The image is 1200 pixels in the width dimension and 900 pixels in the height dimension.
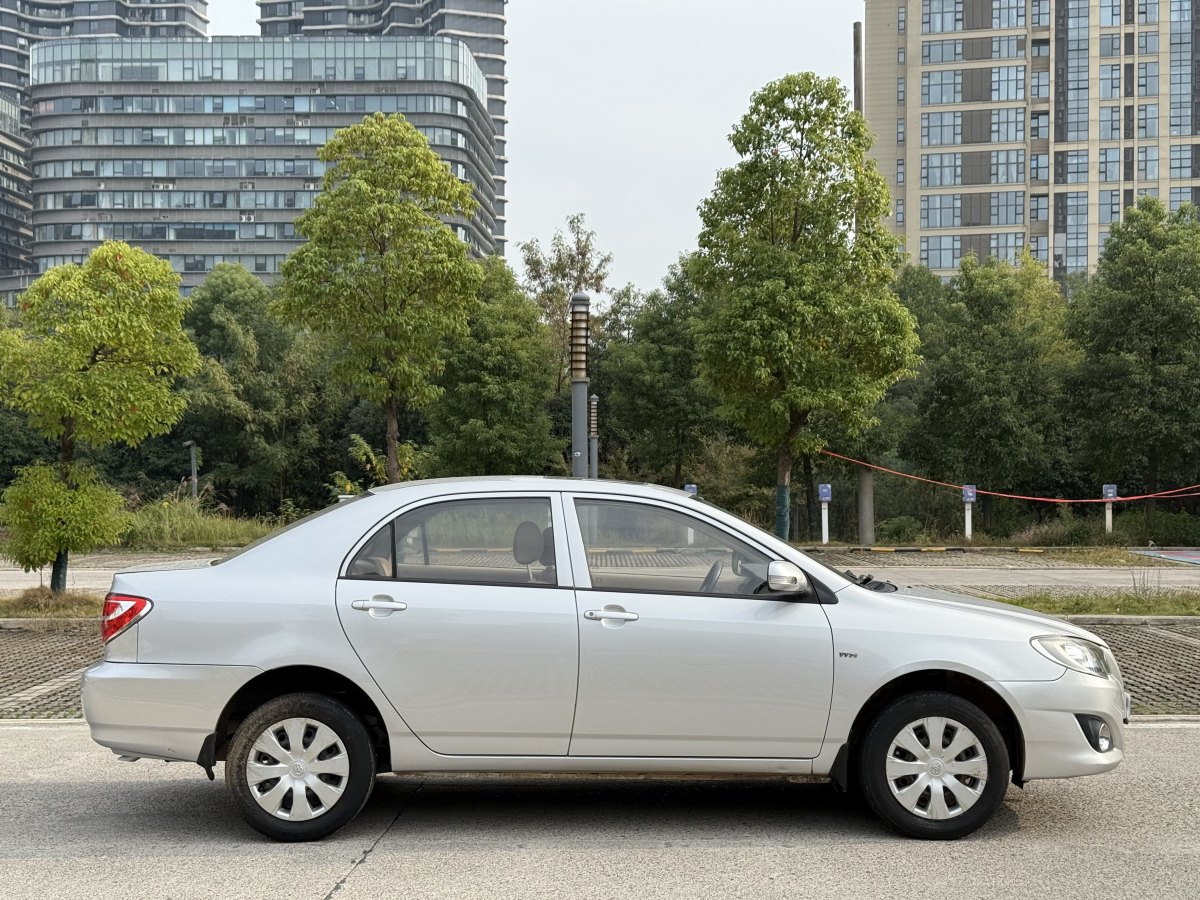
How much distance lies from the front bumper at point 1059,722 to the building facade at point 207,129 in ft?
421

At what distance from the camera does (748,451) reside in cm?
3631

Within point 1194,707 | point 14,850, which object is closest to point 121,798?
point 14,850

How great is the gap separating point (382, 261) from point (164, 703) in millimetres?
19405

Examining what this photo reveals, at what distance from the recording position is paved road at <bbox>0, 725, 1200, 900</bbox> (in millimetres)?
→ 4879

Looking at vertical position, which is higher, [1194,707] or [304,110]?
[304,110]

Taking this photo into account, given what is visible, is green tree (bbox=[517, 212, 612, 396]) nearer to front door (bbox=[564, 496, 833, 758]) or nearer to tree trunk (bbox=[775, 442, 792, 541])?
tree trunk (bbox=[775, 442, 792, 541])

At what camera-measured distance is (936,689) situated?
5.64 meters

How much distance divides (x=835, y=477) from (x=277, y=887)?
31.1 m

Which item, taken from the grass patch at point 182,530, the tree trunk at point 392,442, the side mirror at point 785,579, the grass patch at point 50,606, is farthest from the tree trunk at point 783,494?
the side mirror at point 785,579

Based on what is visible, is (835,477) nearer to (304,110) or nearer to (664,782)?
(664,782)

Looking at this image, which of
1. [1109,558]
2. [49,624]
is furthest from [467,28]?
[49,624]

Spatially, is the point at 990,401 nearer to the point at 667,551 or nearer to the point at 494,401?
the point at 494,401

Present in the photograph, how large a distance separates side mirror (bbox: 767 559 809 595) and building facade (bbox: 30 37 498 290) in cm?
12807

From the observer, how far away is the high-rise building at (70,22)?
578 ft
